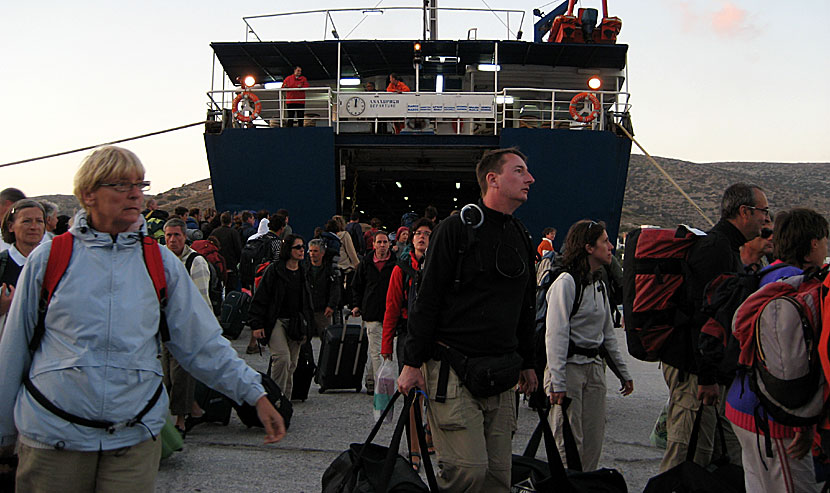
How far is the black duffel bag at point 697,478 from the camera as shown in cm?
372

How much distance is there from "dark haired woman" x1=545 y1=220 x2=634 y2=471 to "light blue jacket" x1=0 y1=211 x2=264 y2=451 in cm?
265

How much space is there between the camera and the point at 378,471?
3.57 m

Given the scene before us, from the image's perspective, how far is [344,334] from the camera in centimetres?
838

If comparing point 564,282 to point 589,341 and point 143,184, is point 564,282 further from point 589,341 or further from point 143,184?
point 143,184

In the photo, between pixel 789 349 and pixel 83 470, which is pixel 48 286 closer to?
pixel 83 470

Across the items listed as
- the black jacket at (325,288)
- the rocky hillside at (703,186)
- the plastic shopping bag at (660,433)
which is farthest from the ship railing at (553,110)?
the rocky hillside at (703,186)

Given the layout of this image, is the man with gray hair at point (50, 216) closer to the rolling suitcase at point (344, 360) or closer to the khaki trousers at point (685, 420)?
the rolling suitcase at point (344, 360)

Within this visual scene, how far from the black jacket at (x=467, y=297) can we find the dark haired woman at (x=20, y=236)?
229 cm

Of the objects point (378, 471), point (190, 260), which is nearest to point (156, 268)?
point (378, 471)

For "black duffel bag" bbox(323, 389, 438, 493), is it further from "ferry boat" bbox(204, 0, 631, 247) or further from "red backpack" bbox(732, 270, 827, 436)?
"ferry boat" bbox(204, 0, 631, 247)

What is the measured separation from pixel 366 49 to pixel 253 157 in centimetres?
377

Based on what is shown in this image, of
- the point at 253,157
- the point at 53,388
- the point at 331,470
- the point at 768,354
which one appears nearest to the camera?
the point at 53,388

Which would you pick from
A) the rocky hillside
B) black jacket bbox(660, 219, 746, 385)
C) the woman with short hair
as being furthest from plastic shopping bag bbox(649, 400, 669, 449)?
the rocky hillside

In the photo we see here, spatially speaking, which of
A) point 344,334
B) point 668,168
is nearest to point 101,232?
point 344,334
